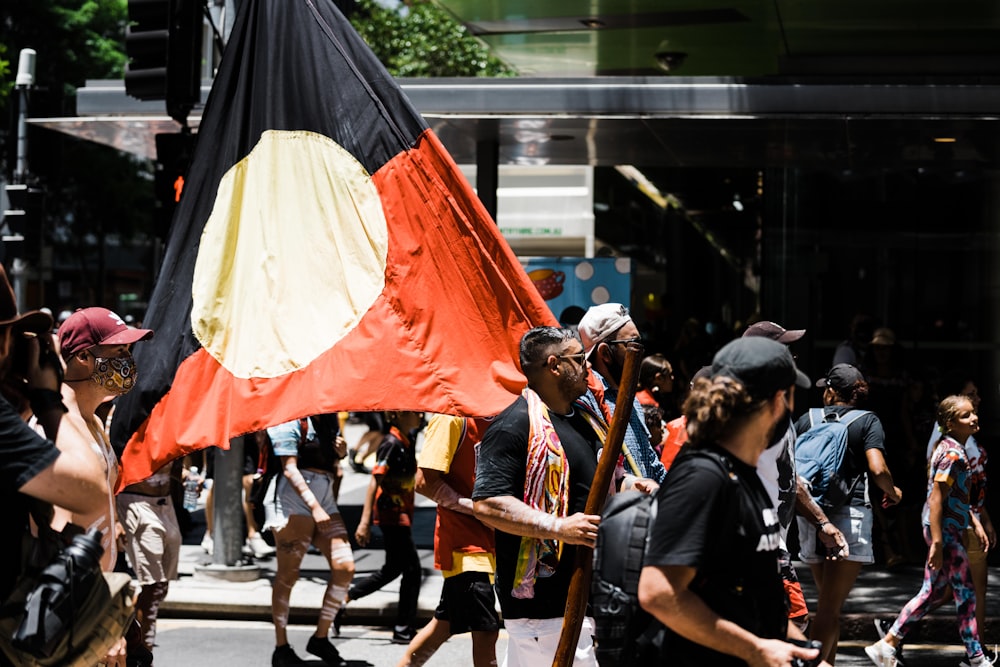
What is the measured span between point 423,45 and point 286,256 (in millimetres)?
24234

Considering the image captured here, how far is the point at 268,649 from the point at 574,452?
186 inches

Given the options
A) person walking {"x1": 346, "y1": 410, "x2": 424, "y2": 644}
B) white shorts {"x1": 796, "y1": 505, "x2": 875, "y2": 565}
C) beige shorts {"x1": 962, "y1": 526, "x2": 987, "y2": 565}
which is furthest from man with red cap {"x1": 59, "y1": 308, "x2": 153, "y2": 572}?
beige shorts {"x1": 962, "y1": 526, "x2": 987, "y2": 565}

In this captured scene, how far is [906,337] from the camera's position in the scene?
14.7 metres

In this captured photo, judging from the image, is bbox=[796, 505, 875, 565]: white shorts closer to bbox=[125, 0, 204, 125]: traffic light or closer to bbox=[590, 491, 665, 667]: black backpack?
bbox=[590, 491, 665, 667]: black backpack

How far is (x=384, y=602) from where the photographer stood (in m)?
9.92

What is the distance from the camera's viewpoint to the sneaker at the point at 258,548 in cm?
1250

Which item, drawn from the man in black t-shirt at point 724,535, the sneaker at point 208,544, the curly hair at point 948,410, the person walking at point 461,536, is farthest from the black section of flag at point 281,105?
the sneaker at point 208,544

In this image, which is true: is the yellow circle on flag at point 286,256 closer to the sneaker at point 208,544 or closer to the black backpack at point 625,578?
the black backpack at point 625,578

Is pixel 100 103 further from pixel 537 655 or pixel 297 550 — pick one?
pixel 537 655

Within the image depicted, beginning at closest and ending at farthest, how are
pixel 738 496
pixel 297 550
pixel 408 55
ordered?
pixel 738 496
pixel 297 550
pixel 408 55

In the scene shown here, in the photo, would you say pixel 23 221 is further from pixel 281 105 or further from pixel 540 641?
pixel 540 641

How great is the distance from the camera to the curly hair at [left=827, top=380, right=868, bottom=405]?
738cm

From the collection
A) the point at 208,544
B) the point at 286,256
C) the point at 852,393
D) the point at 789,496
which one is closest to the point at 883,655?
the point at 852,393

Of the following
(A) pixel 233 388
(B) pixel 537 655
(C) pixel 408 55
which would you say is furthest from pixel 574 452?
(C) pixel 408 55
